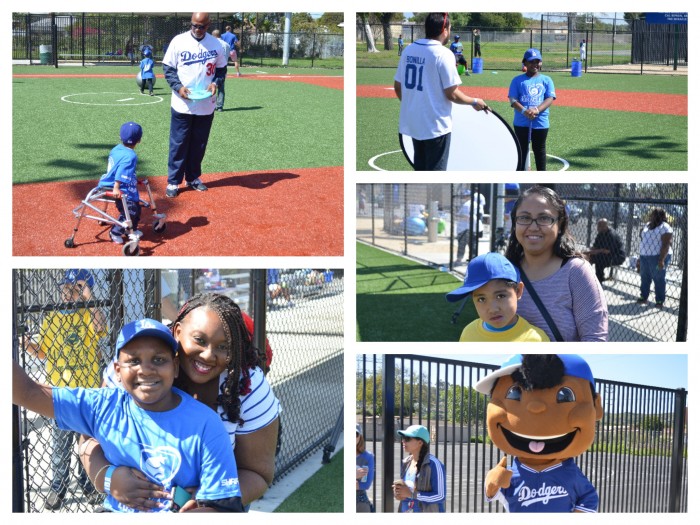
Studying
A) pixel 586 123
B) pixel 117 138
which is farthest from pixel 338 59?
pixel 117 138

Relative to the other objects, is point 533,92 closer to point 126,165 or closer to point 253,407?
point 126,165

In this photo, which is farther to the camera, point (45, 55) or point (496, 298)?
point (45, 55)

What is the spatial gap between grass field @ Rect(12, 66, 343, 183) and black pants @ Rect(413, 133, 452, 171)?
12.7ft

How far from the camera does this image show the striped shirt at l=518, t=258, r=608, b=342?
2.71 metres

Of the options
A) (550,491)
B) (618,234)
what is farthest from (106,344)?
(618,234)

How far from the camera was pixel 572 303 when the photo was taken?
2.77m

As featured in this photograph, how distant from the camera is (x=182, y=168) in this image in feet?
21.1

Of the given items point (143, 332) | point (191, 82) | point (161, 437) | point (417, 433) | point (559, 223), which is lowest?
point (417, 433)

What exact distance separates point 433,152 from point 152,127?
777cm

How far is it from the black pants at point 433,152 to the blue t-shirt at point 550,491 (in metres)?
2.02

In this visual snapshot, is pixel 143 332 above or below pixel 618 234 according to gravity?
above

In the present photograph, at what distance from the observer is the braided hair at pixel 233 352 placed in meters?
2.66

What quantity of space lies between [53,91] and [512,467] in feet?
50.3

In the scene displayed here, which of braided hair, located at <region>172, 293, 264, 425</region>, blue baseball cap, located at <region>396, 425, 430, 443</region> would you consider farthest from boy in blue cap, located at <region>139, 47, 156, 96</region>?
braided hair, located at <region>172, 293, 264, 425</region>
